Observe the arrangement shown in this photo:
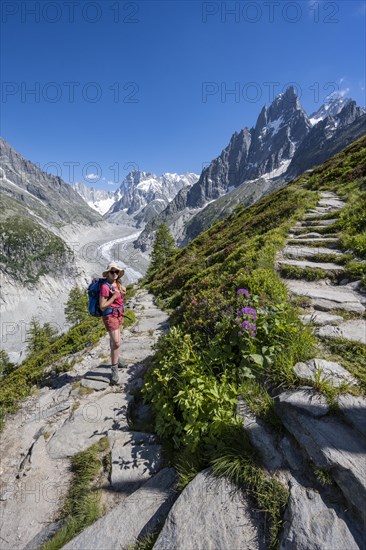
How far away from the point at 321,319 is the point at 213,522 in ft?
13.0

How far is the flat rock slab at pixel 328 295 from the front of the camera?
5.82 meters

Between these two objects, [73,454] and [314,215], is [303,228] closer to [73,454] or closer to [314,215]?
[314,215]

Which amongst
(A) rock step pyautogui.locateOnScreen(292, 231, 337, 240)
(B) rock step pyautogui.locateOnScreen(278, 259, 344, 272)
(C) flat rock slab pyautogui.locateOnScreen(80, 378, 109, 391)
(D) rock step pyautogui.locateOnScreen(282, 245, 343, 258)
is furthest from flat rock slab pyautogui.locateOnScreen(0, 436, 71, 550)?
(A) rock step pyautogui.locateOnScreen(292, 231, 337, 240)

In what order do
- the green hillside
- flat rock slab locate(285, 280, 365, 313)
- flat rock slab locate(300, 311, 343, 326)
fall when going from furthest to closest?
1. flat rock slab locate(285, 280, 365, 313)
2. flat rock slab locate(300, 311, 343, 326)
3. the green hillside

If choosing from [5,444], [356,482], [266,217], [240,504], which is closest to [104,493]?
[240,504]

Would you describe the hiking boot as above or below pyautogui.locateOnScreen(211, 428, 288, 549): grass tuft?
below

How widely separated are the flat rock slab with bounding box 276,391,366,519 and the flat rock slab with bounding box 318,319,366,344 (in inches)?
68.5

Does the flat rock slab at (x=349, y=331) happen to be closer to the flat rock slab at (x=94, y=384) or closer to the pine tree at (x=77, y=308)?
the flat rock slab at (x=94, y=384)

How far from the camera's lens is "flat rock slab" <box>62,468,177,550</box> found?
10.6 feet

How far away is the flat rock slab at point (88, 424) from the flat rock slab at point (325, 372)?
3.69 meters

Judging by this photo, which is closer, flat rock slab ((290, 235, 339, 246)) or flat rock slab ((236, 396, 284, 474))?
flat rock slab ((236, 396, 284, 474))

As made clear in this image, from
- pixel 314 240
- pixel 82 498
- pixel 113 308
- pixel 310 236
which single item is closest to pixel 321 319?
pixel 113 308

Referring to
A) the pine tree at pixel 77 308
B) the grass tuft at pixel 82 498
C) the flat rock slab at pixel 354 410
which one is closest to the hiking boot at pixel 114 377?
the grass tuft at pixel 82 498

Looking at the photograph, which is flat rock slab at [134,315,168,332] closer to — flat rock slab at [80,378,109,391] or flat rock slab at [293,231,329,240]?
flat rock slab at [80,378,109,391]
